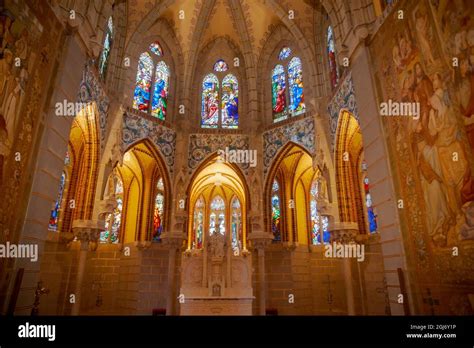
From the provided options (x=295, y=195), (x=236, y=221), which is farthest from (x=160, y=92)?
(x=236, y=221)

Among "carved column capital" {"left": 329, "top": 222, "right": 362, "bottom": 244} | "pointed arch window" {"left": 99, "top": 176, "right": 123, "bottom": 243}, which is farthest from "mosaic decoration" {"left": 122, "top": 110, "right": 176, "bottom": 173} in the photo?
"carved column capital" {"left": 329, "top": 222, "right": 362, "bottom": 244}

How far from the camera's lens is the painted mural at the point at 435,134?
5.26 metres

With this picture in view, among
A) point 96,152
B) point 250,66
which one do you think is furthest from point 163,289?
point 250,66

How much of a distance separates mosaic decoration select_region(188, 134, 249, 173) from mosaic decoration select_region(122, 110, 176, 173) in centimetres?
99

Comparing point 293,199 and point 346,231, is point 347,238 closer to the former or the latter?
point 346,231

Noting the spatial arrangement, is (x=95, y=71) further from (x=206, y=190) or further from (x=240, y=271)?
(x=206, y=190)

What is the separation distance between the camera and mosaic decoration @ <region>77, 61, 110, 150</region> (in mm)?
10742

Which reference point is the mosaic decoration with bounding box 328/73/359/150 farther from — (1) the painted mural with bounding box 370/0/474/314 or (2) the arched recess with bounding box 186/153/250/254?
(2) the arched recess with bounding box 186/153/250/254

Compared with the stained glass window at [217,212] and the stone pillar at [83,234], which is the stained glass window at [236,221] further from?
the stone pillar at [83,234]

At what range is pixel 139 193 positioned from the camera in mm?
18016

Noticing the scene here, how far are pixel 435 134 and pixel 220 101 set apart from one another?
13.1 m

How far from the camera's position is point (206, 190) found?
2500cm

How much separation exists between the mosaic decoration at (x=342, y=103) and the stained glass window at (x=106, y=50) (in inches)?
381
